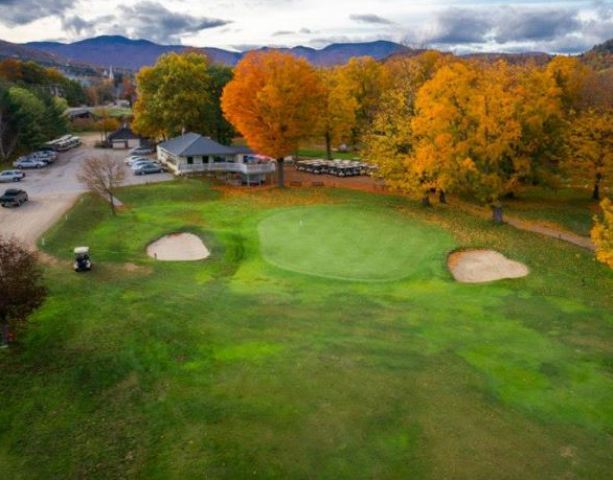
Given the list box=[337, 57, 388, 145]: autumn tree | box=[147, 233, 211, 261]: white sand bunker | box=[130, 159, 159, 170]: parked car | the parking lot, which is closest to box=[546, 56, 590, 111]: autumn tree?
box=[337, 57, 388, 145]: autumn tree

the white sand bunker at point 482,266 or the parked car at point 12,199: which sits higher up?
the parked car at point 12,199

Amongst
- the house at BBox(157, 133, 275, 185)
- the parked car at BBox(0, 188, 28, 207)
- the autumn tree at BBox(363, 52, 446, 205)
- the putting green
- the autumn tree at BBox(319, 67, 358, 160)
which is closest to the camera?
the putting green

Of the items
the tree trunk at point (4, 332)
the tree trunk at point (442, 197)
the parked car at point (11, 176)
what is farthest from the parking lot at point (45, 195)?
the tree trunk at point (442, 197)

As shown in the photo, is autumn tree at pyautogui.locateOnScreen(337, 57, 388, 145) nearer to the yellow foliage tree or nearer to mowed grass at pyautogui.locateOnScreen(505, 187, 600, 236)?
mowed grass at pyautogui.locateOnScreen(505, 187, 600, 236)

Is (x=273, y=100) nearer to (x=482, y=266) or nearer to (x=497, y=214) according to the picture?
(x=497, y=214)

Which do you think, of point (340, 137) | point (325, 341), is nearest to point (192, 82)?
point (340, 137)

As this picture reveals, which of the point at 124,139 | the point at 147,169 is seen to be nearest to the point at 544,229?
the point at 147,169

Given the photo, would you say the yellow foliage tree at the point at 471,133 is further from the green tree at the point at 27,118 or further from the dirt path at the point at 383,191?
the green tree at the point at 27,118

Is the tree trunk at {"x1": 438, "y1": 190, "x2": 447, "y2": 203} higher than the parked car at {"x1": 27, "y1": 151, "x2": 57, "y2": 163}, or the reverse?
the parked car at {"x1": 27, "y1": 151, "x2": 57, "y2": 163}
